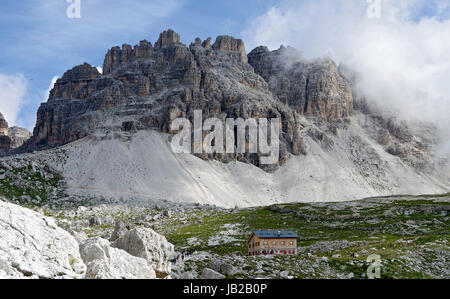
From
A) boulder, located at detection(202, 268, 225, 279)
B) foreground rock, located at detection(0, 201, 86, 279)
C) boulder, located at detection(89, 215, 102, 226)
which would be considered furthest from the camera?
boulder, located at detection(89, 215, 102, 226)

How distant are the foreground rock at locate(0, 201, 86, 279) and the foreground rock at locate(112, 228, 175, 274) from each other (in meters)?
11.2

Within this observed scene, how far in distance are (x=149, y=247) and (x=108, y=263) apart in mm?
11316

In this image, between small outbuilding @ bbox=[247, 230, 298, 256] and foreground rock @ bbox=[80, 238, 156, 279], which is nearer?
foreground rock @ bbox=[80, 238, 156, 279]

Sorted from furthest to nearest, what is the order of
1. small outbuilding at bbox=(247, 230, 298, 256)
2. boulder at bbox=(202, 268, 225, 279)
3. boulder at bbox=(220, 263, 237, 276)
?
1. small outbuilding at bbox=(247, 230, 298, 256)
2. boulder at bbox=(220, 263, 237, 276)
3. boulder at bbox=(202, 268, 225, 279)

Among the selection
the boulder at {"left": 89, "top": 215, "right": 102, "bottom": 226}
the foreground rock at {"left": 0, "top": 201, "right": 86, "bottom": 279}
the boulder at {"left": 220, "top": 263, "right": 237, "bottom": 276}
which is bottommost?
the boulder at {"left": 89, "top": 215, "right": 102, "bottom": 226}

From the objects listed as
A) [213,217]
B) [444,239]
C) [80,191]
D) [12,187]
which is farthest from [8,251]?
[80,191]

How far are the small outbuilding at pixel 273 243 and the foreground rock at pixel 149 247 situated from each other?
33949 mm

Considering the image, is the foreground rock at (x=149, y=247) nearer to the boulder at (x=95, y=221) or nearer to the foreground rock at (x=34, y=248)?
the foreground rock at (x=34, y=248)

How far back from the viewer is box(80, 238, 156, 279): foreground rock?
23.2 meters

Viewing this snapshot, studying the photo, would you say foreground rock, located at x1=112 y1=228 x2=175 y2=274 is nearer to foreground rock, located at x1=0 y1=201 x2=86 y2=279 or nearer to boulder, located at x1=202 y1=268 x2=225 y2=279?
boulder, located at x1=202 y1=268 x2=225 y2=279

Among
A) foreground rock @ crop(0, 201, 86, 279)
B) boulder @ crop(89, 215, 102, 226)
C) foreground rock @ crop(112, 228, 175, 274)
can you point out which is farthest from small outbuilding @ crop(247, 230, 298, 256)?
boulder @ crop(89, 215, 102, 226)

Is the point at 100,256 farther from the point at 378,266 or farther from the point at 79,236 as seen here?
the point at 378,266

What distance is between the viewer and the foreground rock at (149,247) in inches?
1375
